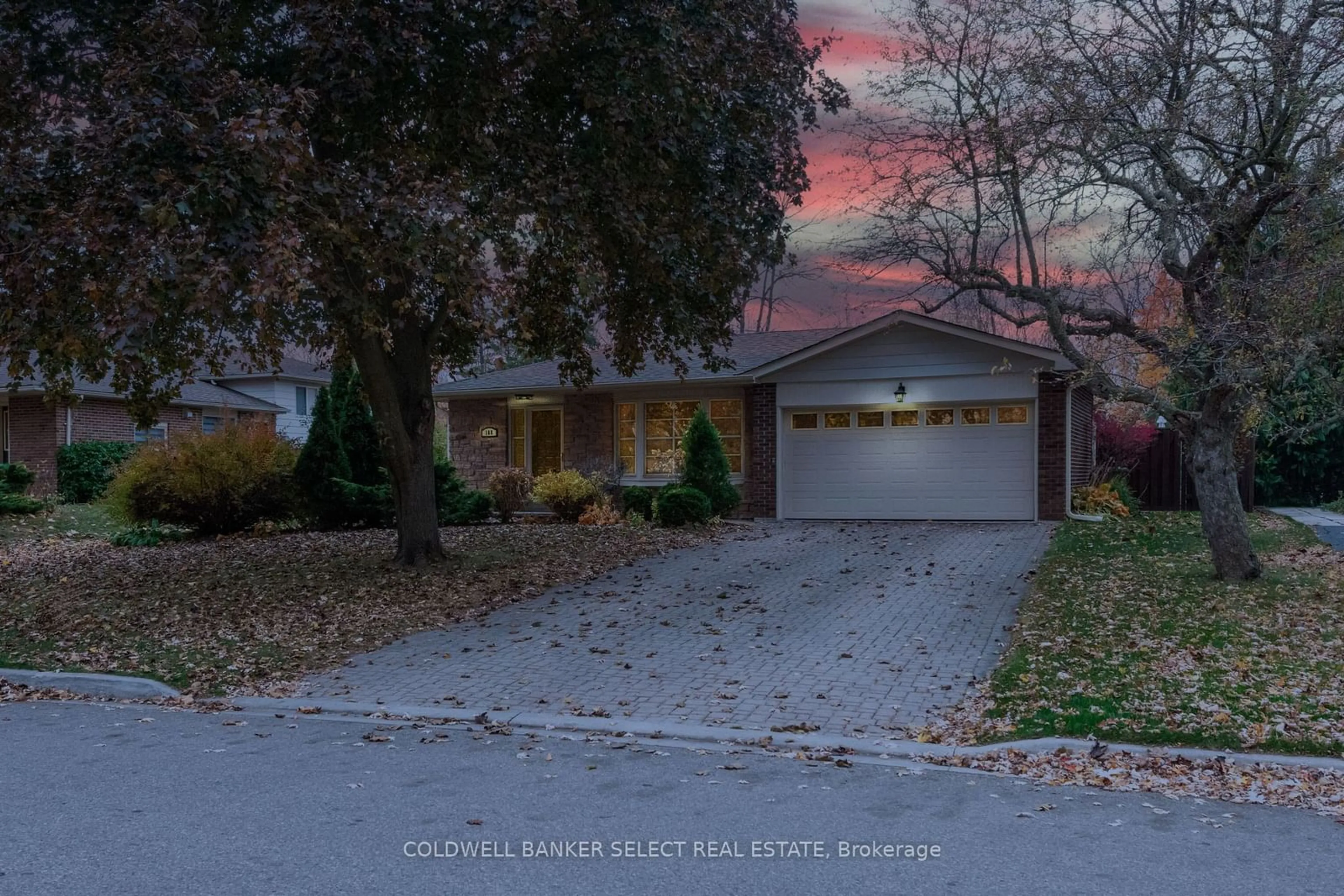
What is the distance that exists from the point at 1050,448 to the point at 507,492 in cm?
977

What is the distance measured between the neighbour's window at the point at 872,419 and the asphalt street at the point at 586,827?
1303 cm

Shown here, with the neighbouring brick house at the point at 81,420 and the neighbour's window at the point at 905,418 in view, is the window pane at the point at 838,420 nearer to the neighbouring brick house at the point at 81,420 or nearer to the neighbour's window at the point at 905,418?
the neighbour's window at the point at 905,418

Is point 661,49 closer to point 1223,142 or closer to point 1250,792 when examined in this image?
point 1223,142

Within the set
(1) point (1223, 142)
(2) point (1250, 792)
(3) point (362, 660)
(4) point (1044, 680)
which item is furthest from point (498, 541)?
(2) point (1250, 792)

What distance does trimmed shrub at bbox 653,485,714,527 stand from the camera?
55.6 feet

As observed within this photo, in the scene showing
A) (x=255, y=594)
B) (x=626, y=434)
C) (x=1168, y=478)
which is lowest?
(x=255, y=594)

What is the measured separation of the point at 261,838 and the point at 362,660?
4.23m

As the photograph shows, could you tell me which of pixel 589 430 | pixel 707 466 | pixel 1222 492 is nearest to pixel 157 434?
pixel 589 430

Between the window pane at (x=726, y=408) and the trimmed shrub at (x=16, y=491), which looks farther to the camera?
the window pane at (x=726, y=408)

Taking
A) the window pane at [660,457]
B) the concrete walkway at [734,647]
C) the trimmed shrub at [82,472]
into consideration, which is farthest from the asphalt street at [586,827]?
the trimmed shrub at [82,472]

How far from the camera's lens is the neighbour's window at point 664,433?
19531 mm

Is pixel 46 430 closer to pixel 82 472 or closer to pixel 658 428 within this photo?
pixel 82 472

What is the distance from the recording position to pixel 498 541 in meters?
15.1

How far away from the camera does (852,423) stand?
1838cm
